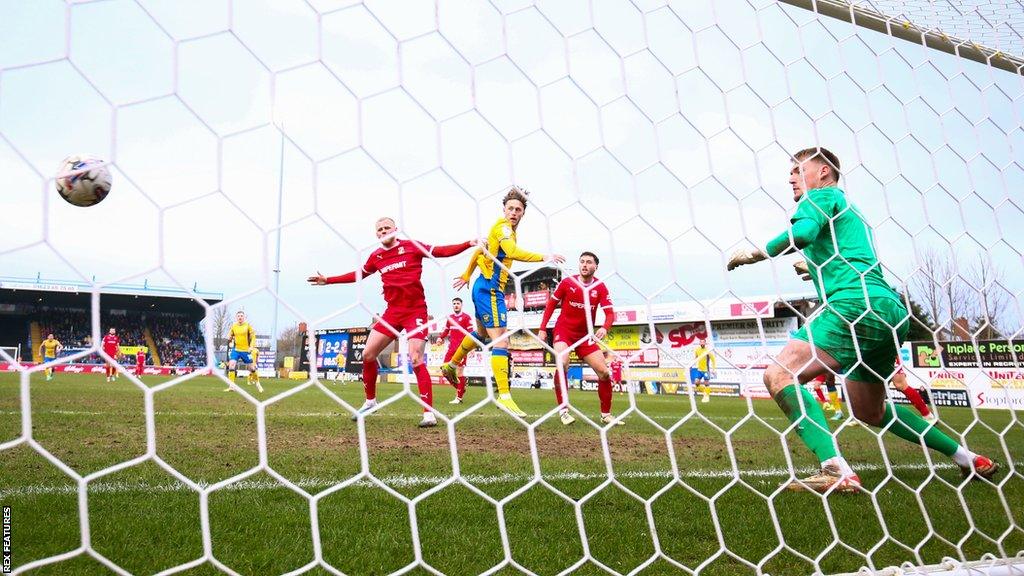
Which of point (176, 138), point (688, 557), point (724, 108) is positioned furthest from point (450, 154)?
point (688, 557)

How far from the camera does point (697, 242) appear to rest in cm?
234

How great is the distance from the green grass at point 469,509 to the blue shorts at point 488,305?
128cm

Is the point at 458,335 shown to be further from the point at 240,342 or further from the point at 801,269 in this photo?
the point at 801,269

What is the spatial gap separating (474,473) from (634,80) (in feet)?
6.32

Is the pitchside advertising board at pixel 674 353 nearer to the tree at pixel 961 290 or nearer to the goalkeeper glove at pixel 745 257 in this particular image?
the tree at pixel 961 290

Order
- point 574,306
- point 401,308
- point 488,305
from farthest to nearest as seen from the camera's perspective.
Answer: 1. point 574,306
2. point 488,305
3. point 401,308

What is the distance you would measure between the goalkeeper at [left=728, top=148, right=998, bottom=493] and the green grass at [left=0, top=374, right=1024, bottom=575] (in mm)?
250

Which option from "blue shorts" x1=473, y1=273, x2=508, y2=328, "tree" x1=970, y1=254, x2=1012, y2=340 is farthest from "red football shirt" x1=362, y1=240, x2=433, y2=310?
"tree" x1=970, y1=254, x2=1012, y2=340

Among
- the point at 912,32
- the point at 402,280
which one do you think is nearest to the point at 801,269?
the point at 912,32

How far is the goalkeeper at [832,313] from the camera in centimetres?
265

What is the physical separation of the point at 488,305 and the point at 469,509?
318 cm

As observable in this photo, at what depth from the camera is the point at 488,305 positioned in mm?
5387

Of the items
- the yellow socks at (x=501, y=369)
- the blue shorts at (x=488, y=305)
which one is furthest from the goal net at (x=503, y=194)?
the yellow socks at (x=501, y=369)
